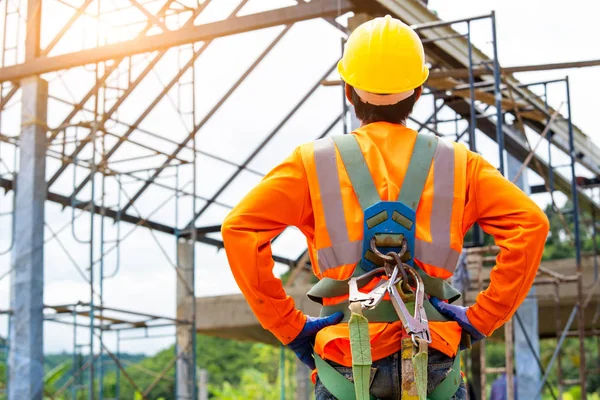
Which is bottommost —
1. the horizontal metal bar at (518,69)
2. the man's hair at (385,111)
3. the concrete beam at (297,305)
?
the man's hair at (385,111)

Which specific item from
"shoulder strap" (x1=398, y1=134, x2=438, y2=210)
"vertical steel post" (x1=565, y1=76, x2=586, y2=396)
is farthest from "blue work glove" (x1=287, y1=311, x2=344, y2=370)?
"vertical steel post" (x1=565, y1=76, x2=586, y2=396)

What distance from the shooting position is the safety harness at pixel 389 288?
279 centimetres

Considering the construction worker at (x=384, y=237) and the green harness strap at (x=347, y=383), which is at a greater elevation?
the construction worker at (x=384, y=237)

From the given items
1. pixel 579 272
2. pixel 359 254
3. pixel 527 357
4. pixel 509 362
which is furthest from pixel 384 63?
pixel 527 357

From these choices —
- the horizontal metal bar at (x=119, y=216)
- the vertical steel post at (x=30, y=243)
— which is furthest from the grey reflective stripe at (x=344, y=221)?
the horizontal metal bar at (x=119, y=216)

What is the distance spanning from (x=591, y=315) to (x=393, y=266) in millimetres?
14456

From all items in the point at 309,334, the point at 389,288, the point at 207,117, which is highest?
the point at 207,117

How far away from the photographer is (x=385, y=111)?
3148 mm

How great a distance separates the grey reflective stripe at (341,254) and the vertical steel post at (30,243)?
10.4 meters

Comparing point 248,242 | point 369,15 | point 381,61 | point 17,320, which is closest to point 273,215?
point 248,242

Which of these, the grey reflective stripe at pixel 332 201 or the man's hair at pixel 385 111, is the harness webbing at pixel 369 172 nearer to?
the grey reflective stripe at pixel 332 201

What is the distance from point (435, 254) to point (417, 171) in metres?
0.25

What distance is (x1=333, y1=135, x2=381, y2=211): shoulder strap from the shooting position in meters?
2.94

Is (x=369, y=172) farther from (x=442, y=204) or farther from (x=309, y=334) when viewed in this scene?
(x=309, y=334)
